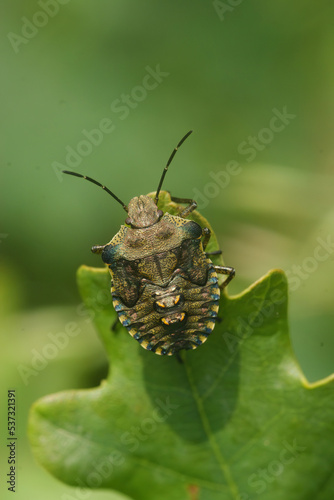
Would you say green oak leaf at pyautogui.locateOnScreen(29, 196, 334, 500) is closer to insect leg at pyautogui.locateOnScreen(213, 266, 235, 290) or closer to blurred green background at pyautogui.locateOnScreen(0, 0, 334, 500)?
insect leg at pyautogui.locateOnScreen(213, 266, 235, 290)

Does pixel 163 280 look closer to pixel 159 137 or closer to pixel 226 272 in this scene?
pixel 226 272

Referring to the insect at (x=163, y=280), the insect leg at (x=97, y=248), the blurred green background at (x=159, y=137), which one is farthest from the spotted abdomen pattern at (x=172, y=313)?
the blurred green background at (x=159, y=137)

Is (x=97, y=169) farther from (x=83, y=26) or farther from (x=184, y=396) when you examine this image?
(x=184, y=396)

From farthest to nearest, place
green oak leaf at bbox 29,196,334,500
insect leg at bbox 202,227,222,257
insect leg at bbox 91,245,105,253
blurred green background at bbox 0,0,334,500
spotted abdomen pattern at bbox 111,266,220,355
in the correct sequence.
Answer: blurred green background at bbox 0,0,334,500, insect leg at bbox 91,245,105,253, insect leg at bbox 202,227,222,257, spotted abdomen pattern at bbox 111,266,220,355, green oak leaf at bbox 29,196,334,500

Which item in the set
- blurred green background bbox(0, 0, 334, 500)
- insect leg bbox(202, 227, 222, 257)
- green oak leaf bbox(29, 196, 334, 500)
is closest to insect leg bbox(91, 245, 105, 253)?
insect leg bbox(202, 227, 222, 257)

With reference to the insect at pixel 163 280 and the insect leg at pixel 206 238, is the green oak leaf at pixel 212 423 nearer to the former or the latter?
the insect at pixel 163 280

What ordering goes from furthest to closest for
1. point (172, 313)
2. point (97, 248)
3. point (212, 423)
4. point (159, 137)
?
point (159, 137), point (97, 248), point (172, 313), point (212, 423)

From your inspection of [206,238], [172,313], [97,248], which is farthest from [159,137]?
[172,313]
